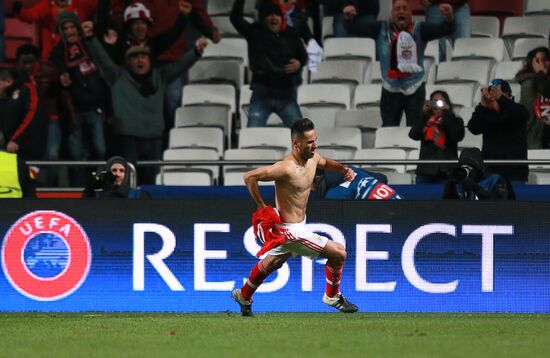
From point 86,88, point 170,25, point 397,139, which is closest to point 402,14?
point 397,139

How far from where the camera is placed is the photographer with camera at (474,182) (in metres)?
14.8

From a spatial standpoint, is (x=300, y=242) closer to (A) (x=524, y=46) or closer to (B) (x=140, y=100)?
(B) (x=140, y=100)

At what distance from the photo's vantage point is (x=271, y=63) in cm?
1859

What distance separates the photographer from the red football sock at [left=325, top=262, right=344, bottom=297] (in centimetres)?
1324

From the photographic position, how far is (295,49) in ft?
61.7

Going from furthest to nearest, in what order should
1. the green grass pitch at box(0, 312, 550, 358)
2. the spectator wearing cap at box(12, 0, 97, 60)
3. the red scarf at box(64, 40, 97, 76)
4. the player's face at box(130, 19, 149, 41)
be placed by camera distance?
the spectator wearing cap at box(12, 0, 97, 60), the red scarf at box(64, 40, 97, 76), the player's face at box(130, 19, 149, 41), the green grass pitch at box(0, 312, 550, 358)

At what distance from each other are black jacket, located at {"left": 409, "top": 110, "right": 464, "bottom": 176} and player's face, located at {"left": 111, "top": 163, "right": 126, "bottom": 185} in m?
3.39

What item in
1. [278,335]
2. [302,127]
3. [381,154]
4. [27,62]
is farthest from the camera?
[27,62]

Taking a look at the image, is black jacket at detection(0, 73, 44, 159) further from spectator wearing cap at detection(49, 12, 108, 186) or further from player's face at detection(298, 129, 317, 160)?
player's face at detection(298, 129, 317, 160)

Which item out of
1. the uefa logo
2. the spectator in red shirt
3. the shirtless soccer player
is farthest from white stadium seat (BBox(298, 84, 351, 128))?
the shirtless soccer player

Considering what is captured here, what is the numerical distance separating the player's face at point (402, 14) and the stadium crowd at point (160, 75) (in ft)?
0.07

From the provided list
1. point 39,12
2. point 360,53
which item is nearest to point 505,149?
point 360,53

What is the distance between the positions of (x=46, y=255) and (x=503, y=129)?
5.39 meters

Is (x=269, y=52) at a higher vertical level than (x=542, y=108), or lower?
higher
